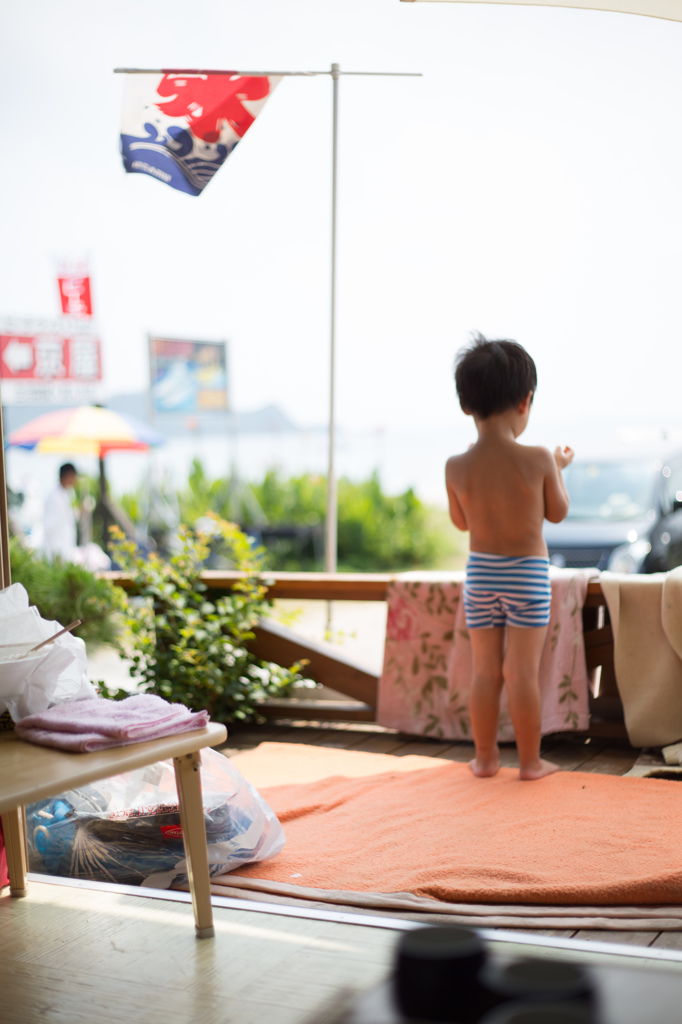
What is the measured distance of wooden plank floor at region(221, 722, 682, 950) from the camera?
10.1 feet

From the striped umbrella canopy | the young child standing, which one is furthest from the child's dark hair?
the striped umbrella canopy

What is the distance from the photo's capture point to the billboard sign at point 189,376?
782cm

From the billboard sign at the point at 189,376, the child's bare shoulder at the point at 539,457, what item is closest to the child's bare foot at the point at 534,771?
the child's bare shoulder at the point at 539,457

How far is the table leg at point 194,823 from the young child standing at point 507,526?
130 cm

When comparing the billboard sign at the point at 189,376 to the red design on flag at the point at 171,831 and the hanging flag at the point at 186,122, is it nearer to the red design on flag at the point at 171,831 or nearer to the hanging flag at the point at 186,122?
the hanging flag at the point at 186,122

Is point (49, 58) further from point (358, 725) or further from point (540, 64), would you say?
point (358, 725)

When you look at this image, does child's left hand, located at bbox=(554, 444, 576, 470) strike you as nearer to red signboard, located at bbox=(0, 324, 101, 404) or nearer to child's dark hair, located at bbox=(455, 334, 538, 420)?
child's dark hair, located at bbox=(455, 334, 538, 420)

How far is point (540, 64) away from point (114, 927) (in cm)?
1661

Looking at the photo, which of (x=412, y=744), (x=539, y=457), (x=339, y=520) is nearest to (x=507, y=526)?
(x=539, y=457)

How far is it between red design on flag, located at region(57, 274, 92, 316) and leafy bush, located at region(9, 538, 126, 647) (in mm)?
5504

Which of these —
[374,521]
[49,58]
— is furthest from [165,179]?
[49,58]

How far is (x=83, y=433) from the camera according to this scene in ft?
26.0

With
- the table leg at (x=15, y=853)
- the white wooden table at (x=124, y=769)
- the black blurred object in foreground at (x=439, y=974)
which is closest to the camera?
the black blurred object in foreground at (x=439, y=974)

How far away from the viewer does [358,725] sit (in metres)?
3.69
